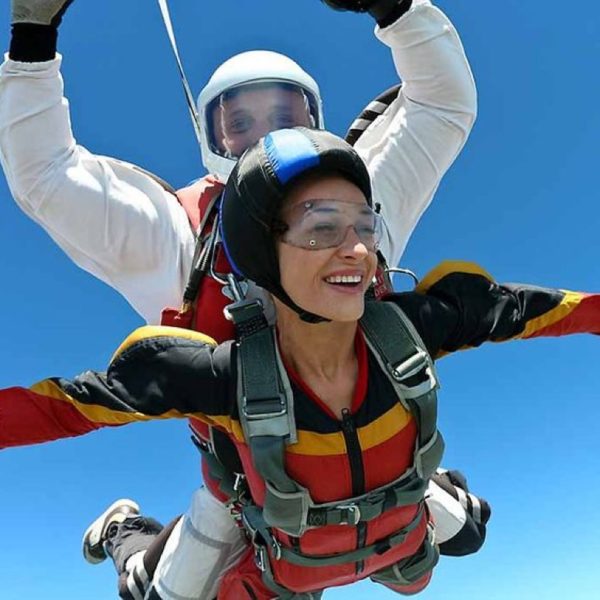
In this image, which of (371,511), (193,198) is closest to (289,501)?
(371,511)

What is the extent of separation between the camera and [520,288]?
2.23 metres

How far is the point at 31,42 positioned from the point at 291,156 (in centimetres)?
86

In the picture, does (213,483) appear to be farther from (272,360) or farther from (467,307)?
(467,307)

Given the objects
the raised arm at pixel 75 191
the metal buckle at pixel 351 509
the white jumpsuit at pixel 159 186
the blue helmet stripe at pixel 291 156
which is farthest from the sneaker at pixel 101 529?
the blue helmet stripe at pixel 291 156

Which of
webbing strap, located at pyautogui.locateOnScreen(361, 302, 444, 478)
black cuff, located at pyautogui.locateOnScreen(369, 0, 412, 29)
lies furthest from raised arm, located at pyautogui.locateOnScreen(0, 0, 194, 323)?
black cuff, located at pyautogui.locateOnScreen(369, 0, 412, 29)

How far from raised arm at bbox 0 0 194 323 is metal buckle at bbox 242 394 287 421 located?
60cm

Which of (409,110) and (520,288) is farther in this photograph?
(409,110)

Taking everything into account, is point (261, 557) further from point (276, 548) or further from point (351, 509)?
point (351, 509)

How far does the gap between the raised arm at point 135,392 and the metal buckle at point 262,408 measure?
0.20ft

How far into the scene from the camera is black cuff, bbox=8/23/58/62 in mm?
2104

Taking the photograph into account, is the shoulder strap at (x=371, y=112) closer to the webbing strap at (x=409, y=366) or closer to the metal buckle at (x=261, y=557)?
the webbing strap at (x=409, y=366)

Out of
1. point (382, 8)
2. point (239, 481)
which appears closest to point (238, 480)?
point (239, 481)

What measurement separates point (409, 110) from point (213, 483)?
151 cm

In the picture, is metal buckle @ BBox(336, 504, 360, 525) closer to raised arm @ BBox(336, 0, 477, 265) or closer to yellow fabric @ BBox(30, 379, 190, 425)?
yellow fabric @ BBox(30, 379, 190, 425)
